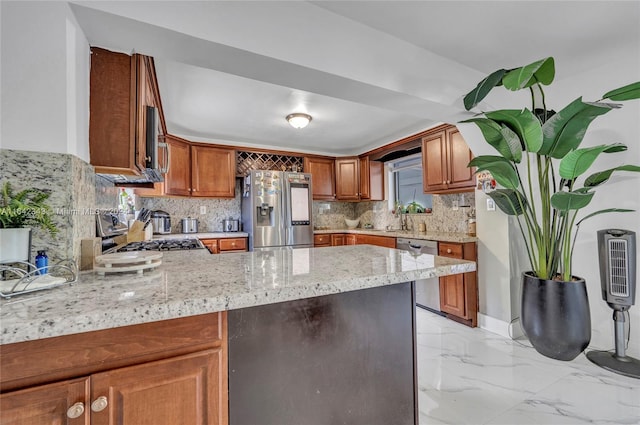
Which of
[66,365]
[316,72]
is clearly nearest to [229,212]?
[316,72]

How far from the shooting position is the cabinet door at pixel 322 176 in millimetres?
4688

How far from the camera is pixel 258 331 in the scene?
3.03ft

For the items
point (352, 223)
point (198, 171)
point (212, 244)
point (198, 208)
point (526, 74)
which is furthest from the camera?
point (352, 223)

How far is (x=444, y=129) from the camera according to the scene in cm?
321

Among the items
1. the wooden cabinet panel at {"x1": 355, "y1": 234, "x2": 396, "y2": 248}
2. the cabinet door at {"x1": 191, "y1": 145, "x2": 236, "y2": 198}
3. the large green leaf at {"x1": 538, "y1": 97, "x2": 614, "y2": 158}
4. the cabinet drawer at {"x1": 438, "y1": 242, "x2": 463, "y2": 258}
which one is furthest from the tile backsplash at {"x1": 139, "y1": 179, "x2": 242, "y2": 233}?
the large green leaf at {"x1": 538, "y1": 97, "x2": 614, "y2": 158}

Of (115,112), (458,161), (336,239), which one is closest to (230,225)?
(336,239)

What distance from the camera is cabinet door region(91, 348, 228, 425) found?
696mm

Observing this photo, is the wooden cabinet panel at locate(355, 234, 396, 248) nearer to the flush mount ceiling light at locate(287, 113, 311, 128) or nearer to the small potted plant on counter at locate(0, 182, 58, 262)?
the flush mount ceiling light at locate(287, 113, 311, 128)

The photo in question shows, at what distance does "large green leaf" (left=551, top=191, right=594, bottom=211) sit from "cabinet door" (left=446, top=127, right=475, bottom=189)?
5.09 feet

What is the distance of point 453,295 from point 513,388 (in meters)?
1.16

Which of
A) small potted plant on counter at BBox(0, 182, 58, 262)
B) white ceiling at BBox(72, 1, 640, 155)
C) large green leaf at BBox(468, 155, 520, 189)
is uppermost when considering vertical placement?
white ceiling at BBox(72, 1, 640, 155)

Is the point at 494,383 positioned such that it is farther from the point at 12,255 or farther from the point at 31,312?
the point at 12,255

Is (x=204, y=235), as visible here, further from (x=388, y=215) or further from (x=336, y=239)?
(x=388, y=215)

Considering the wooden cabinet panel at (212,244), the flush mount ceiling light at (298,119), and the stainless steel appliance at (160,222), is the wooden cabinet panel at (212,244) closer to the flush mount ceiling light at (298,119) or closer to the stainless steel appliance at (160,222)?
the stainless steel appliance at (160,222)
